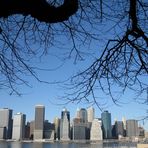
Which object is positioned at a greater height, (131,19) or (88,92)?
(131,19)

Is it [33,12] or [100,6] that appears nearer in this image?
[33,12]

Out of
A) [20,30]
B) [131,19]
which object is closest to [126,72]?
[131,19]

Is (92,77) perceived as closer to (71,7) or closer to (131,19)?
(131,19)

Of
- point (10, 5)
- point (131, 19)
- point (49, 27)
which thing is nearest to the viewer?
point (10, 5)

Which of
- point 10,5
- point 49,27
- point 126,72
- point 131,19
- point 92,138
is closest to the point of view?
point 10,5

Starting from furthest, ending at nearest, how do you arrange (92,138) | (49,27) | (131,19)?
(92,138) → (49,27) → (131,19)

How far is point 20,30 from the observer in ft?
12.9

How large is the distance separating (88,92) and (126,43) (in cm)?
77

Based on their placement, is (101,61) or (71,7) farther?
(101,61)

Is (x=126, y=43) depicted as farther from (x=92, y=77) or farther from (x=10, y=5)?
(x=10, y=5)

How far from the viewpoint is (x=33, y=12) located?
2.96m

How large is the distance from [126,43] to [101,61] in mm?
388

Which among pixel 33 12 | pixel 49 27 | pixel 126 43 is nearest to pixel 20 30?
pixel 49 27

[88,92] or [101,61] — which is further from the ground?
[101,61]
